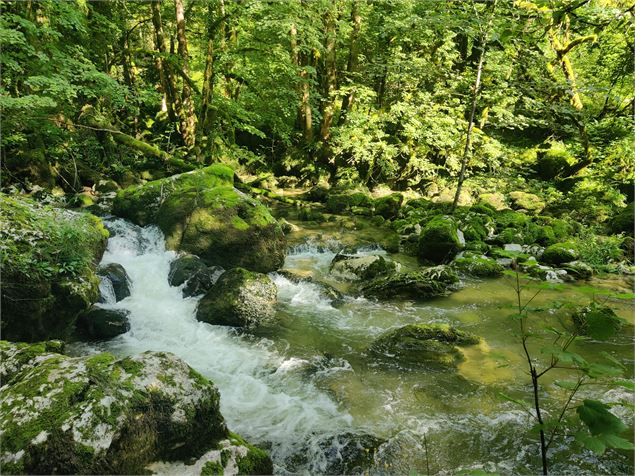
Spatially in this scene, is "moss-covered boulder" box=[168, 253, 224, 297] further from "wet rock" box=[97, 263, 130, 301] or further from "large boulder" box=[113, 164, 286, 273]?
"wet rock" box=[97, 263, 130, 301]

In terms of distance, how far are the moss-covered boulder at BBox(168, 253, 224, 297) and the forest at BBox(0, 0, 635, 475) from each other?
62 millimetres

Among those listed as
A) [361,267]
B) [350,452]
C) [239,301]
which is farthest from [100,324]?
[361,267]

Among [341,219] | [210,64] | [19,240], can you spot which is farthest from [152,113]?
[19,240]

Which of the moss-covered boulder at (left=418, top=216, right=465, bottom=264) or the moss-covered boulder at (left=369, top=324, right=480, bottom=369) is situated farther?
the moss-covered boulder at (left=418, top=216, right=465, bottom=264)

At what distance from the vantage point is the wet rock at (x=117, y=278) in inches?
282

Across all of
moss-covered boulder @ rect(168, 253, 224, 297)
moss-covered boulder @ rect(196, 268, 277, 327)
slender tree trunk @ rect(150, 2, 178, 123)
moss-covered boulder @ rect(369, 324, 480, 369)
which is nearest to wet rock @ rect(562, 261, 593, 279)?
moss-covered boulder @ rect(369, 324, 480, 369)

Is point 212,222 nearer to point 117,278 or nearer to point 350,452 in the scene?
point 117,278

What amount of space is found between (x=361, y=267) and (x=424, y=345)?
3526 mm

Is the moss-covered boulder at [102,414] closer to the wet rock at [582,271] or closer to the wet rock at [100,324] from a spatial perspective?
the wet rock at [100,324]

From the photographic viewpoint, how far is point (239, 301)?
22.7ft

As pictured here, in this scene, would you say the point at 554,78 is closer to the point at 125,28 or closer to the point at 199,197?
the point at 199,197

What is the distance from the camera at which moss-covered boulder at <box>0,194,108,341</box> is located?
4973 millimetres

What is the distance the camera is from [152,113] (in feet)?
64.2

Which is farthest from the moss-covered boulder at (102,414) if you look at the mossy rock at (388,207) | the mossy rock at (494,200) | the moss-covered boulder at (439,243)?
the mossy rock at (494,200)
